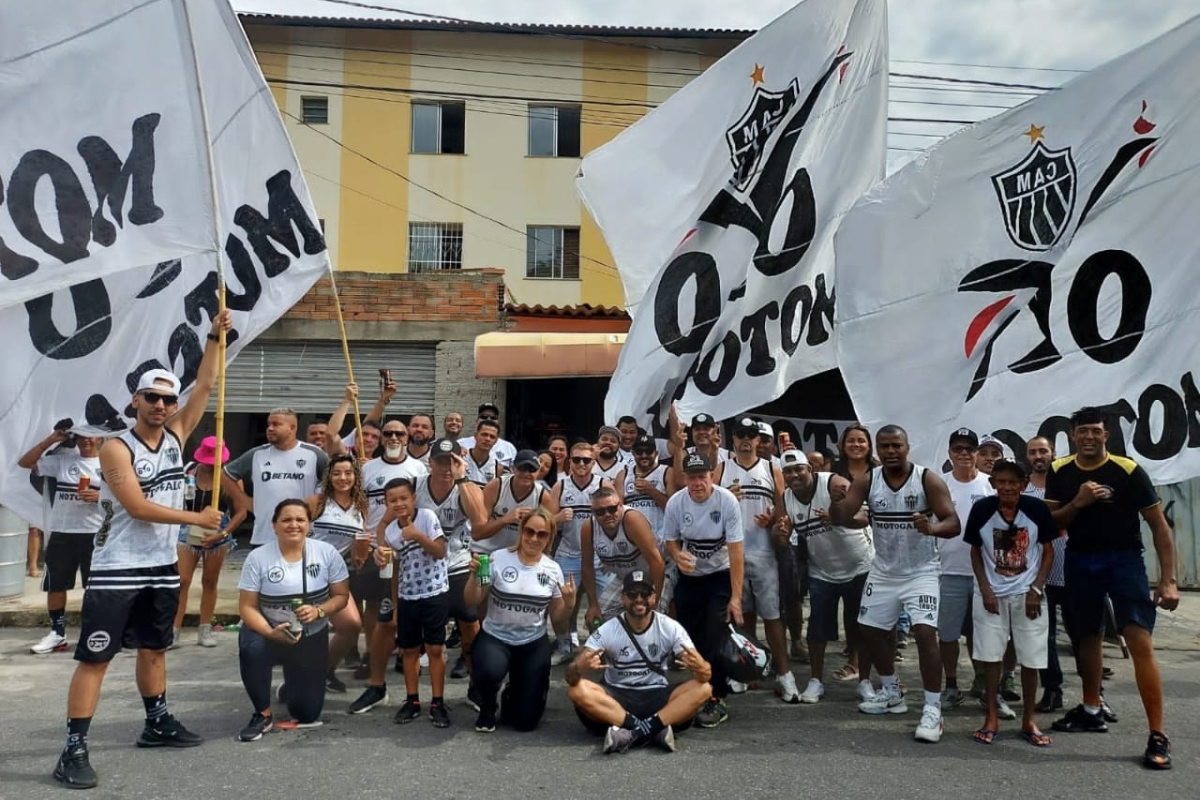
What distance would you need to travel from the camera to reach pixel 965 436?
575cm

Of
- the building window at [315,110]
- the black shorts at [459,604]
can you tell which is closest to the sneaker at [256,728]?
the black shorts at [459,604]

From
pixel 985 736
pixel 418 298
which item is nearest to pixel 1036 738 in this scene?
pixel 985 736

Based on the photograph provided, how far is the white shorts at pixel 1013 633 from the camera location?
5133 mm

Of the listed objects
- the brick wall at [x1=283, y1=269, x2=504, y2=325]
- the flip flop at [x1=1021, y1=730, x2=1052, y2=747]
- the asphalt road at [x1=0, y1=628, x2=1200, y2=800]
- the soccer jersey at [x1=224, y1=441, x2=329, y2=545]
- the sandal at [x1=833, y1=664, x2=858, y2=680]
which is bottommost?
the asphalt road at [x1=0, y1=628, x2=1200, y2=800]

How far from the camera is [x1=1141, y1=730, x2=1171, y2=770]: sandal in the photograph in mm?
4617

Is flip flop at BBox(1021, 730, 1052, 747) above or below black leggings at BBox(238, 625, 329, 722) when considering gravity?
below

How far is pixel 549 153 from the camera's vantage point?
2241cm

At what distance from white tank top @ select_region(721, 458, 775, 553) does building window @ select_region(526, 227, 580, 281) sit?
16.2m

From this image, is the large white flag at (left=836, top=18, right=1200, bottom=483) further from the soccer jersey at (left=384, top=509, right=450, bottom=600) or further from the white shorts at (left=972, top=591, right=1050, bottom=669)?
the soccer jersey at (left=384, top=509, right=450, bottom=600)

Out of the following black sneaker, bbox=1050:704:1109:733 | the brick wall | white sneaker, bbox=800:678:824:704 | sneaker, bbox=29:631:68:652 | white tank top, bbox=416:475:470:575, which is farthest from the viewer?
the brick wall

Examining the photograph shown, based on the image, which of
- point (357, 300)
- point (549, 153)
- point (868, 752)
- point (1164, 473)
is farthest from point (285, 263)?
point (549, 153)

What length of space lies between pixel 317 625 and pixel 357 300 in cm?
788

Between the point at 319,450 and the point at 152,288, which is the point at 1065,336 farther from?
the point at 152,288

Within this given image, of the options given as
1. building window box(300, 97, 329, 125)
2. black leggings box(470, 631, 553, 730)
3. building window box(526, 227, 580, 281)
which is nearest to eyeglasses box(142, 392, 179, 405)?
black leggings box(470, 631, 553, 730)
